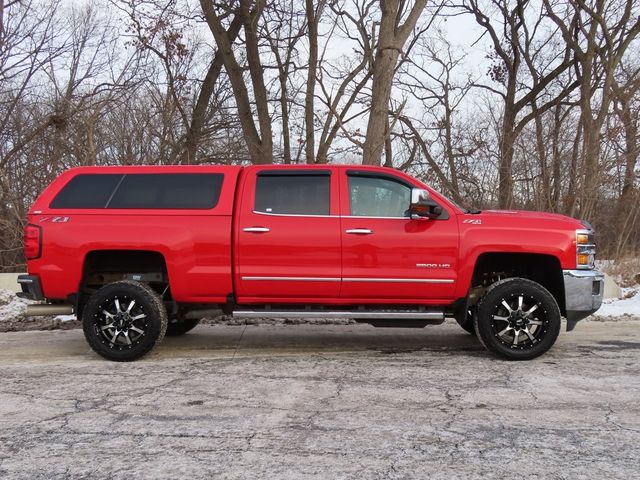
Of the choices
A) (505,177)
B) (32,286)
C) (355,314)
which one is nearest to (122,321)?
(32,286)

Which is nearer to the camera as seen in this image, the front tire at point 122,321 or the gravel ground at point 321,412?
the gravel ground at point 321,412

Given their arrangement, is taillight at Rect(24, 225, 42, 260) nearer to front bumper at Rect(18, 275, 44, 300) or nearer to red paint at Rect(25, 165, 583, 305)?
red paint at Rect(25, 165, 583, 305)

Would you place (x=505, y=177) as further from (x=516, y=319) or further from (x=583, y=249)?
(x=516, y=319)

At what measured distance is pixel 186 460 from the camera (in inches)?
124

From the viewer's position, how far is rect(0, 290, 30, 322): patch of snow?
27.2 ft

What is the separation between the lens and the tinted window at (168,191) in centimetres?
568

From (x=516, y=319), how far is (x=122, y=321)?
3.95 m

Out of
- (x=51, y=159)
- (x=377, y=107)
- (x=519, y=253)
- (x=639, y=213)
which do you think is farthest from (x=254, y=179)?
(x=639, y=213)

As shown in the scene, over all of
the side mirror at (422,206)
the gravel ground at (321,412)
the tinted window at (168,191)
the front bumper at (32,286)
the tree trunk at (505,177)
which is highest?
the tree trunk at (505,177)

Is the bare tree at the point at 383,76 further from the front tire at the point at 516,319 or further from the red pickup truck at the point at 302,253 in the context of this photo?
the front tire at the point at 516,319

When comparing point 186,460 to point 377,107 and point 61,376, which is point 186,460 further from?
point 377,107

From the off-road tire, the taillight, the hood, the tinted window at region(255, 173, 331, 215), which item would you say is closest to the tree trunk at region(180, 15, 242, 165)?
the off-road tire

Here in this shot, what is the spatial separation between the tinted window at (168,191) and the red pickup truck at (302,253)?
14 mm

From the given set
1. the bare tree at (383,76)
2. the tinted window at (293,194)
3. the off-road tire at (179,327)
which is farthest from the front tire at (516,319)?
the bare tree at (383,76)
